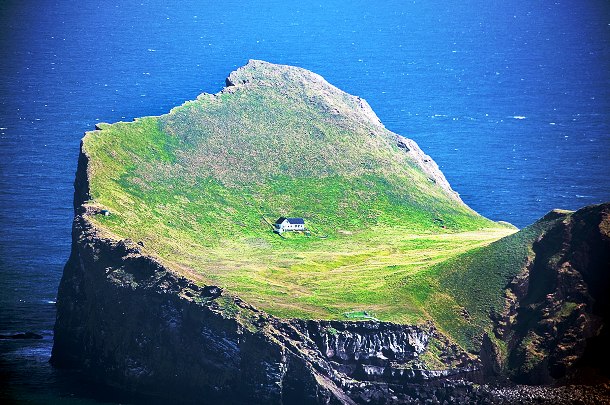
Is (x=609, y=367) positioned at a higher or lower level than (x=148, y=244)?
lower

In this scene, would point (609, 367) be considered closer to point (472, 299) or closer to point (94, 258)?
point (472, 299)

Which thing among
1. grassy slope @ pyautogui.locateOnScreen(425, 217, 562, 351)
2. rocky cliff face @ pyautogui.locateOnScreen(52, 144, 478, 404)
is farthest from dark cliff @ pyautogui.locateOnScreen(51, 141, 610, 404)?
grassy slope @ pyautogui.locateOnScreen(425, 217, 562, 351)

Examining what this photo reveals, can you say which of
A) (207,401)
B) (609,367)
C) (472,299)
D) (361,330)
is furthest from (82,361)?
(609,367)

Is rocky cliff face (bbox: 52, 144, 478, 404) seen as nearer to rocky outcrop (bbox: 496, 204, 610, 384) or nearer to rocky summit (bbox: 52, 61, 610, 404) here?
rocky summit (bbox: 52, 61, 610, 404)

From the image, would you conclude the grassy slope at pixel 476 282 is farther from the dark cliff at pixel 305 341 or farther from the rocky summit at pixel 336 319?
the dark cliff at pixel 305 341

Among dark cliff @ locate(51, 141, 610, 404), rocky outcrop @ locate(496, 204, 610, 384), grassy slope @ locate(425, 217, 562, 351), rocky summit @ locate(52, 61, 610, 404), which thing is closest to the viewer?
dark cliff @ locate(51, 141, 610, 404)

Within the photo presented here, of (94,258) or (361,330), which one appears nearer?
(361,330)

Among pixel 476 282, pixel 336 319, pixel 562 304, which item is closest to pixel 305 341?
pixel 336 319
